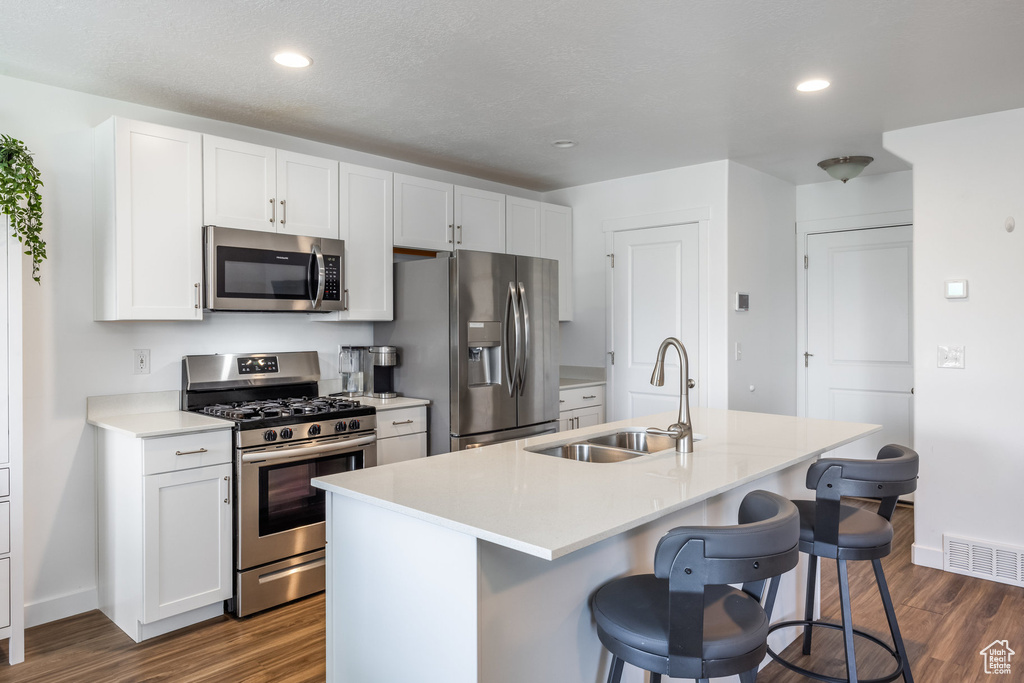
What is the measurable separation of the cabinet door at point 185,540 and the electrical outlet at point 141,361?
2.45 ft

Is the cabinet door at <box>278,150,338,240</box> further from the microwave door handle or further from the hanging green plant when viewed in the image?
the hanging green plant

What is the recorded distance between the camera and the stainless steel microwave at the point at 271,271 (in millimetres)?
3156

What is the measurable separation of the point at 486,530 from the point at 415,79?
220cm

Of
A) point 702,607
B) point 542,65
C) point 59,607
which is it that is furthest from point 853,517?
point 59,607

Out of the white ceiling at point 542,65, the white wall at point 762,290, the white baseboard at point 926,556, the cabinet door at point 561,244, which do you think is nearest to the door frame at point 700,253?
the white wall at point 762,290

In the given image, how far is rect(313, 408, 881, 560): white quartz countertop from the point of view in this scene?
146cm

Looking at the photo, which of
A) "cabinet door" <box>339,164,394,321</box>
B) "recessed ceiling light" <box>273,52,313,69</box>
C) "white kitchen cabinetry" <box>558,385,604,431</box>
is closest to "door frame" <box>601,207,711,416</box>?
"white kitchen cabinetry" <box>558,385,604,431</box>

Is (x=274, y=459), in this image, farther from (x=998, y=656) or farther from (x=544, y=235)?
(x=998, y=656)

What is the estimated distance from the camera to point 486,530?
1.43 m

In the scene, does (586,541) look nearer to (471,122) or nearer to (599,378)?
(471,122)

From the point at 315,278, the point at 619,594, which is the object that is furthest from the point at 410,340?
the point at 619,594

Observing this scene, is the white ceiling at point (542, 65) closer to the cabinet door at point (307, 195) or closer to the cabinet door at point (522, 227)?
the cabinet door at point (307, 195)

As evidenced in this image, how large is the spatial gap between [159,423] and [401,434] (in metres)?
1.22

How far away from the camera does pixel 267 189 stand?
11.0 ft
